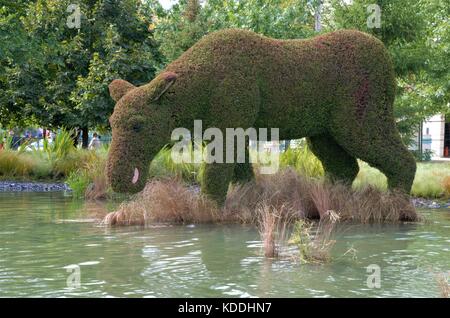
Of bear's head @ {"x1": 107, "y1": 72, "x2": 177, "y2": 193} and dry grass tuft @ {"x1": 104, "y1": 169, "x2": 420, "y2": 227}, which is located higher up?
bear's head @ {"x1": 107, "y1": 72, "x2": 177, "y2": 193}

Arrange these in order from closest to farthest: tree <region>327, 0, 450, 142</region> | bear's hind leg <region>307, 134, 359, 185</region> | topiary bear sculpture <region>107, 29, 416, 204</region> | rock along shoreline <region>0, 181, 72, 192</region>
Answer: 1. topiary bear sculpture <region>107, 29, 416, 204</region>
2. bear's hind leg <region>307, 134, 359, 185</region>
3. rock along shoreline <region>0, 181, 72, 192</region>
4. tree <region>327, 0, 450, 142</region>

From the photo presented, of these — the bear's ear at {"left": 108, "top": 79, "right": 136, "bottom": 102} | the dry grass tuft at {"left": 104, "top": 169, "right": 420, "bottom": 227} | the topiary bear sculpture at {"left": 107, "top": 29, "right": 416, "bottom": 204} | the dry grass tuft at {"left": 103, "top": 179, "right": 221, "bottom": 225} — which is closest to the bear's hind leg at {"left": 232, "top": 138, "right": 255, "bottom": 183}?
the topiary bear sculpture at {"left": 107, "top": 29, "right": 416, "bottom": 204}

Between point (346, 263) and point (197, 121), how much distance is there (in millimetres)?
3965

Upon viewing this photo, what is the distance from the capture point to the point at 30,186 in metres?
16.8

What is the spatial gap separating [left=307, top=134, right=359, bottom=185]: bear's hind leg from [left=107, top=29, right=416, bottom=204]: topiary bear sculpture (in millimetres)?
266

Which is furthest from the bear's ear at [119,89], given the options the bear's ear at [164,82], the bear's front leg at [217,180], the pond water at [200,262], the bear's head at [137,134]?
the pond water at [200,262]

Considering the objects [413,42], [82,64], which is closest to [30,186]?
[82,64]

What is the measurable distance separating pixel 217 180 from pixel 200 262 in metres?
3.12

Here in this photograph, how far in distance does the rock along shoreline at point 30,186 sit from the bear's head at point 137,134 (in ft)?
23.6

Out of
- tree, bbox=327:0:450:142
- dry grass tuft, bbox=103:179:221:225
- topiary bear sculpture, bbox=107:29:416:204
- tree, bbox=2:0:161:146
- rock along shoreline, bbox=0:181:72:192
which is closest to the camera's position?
topiary bear sculpture, bbox=107:29:416:204

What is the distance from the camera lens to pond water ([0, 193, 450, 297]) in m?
5.63

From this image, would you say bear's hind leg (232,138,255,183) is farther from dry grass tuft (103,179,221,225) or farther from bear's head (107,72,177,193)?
bear's head (107,72,177,193)

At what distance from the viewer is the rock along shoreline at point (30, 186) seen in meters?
16.3

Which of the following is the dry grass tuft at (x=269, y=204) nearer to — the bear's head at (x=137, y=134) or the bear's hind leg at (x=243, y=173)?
the bear's hind leg at (x=243, y=173)
